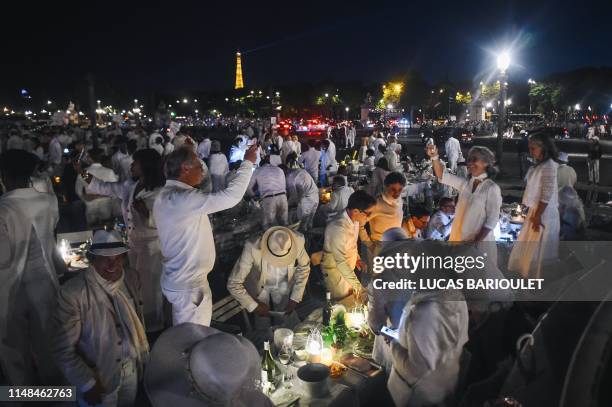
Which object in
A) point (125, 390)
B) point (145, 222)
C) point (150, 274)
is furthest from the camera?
point (150, 274)

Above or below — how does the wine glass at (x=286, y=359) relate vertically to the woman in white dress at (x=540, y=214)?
below

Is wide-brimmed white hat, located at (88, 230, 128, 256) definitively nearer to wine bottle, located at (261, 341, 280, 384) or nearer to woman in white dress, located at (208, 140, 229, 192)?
wine bottle, located at (261, 341, 280, 384)

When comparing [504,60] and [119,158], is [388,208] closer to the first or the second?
[119,158]

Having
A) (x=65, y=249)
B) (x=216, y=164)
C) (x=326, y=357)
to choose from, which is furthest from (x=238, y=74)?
(x=326, y=357)

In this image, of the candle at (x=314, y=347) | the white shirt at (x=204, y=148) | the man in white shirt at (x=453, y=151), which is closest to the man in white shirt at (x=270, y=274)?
the candle at (x=314, y=347)

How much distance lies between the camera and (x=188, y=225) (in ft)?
12.3

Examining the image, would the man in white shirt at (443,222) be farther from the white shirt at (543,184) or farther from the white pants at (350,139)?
the white pants at (350,139)

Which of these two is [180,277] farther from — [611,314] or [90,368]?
[611,314]

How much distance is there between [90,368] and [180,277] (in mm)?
1009

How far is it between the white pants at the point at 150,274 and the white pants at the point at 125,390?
65.1 inches

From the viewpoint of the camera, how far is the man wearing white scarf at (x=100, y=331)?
2973mm

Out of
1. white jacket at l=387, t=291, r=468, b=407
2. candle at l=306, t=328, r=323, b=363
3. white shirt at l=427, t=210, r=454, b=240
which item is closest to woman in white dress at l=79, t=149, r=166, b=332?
candle at l=306, t=328, r=323, b=363

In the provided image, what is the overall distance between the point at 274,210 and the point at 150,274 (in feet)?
13.2

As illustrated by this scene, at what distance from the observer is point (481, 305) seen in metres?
3.95
